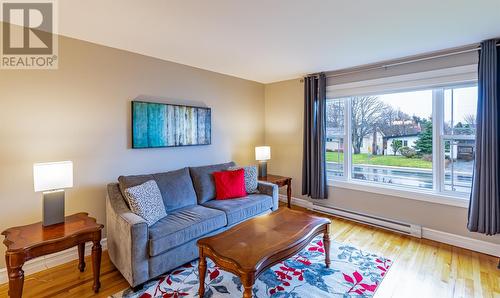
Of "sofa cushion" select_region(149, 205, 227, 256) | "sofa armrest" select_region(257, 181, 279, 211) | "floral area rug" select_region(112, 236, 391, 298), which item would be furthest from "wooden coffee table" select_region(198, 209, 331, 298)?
"sofa armrest" select_region(257, 181, 279, 211)

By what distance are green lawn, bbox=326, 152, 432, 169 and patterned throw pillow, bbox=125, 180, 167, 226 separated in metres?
2.89

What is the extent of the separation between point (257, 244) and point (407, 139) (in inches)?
110

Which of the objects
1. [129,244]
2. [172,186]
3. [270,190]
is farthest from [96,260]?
[270,190]

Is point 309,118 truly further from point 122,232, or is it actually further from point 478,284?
point 122,232

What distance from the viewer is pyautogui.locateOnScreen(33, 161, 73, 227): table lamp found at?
202cm

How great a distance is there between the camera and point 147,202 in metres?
2.43

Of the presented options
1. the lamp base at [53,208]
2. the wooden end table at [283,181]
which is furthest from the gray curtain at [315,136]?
the lamp base at [53,208]

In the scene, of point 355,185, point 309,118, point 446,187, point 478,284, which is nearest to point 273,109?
point 309,118

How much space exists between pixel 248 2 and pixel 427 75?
254 cm

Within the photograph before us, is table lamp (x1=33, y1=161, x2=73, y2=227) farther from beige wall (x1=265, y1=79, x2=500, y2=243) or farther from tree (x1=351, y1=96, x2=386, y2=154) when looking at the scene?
tree (x1=351, y1=96, x2=386, y2=154)

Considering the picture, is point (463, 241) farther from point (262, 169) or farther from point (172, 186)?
point (172, 186)

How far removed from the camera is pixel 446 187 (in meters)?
3.13

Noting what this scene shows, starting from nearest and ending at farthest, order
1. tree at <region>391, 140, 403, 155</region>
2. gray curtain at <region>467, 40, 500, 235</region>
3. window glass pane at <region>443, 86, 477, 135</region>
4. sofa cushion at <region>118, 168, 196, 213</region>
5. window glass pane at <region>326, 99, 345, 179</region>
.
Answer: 1. gray curtain at <region>467, 40, 500, 235</region>
2. sofa cushion at <region>118, 168, 196, 213</region>
3. window glass pane at <region>443, 86, 477, 135</region>
4. tree at <region>391, 140, 403, 155</region>
5. window glass pane at <region>326, 99, 345, 179</region>

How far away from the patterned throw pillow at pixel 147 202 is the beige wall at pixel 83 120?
663 millimetres
